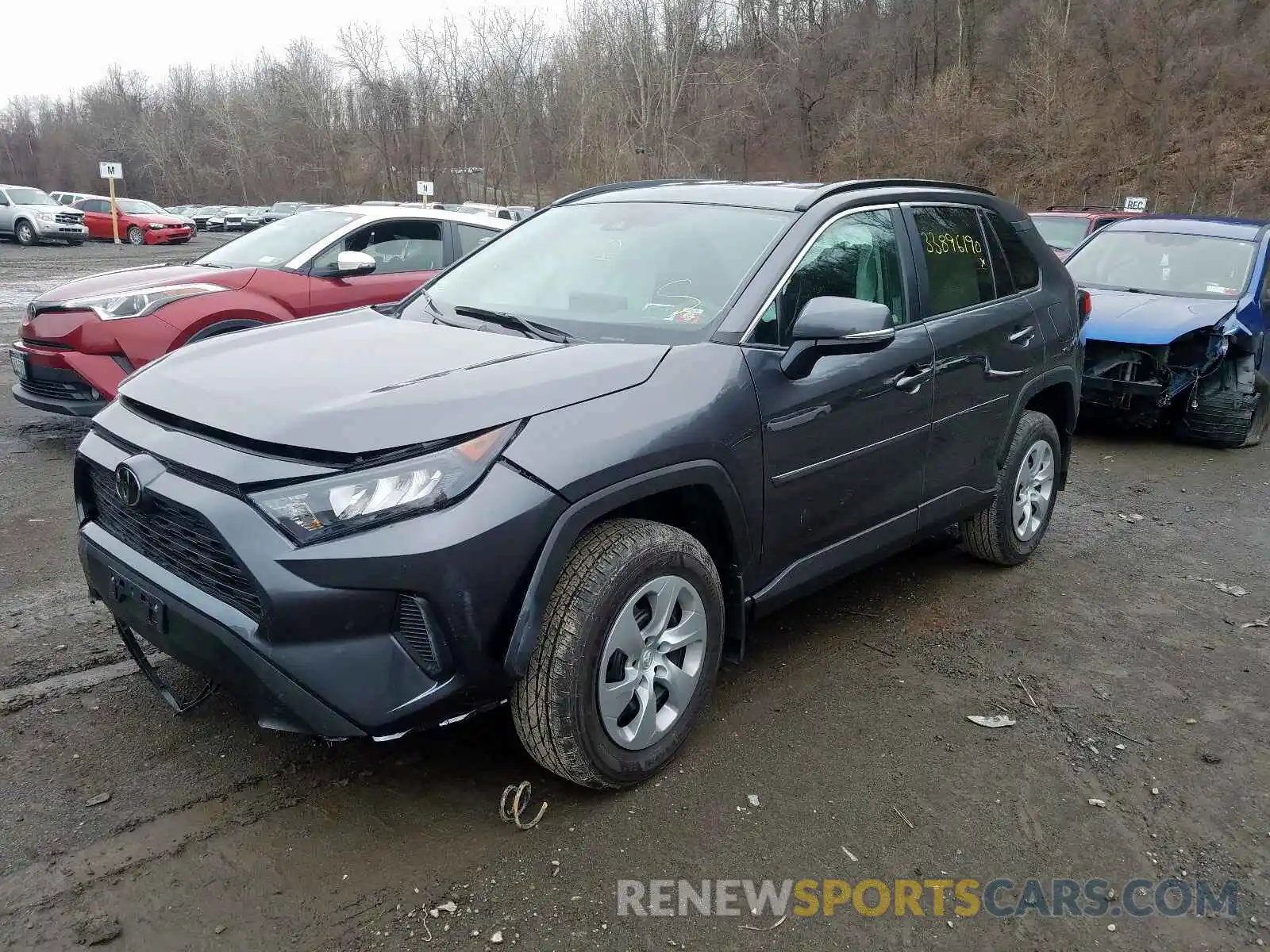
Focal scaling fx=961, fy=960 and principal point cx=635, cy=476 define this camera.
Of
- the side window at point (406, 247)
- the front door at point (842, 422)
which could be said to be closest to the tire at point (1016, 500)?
the front door at point (842, 422)

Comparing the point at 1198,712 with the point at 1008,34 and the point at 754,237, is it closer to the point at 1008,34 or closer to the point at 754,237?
the point at 754,237

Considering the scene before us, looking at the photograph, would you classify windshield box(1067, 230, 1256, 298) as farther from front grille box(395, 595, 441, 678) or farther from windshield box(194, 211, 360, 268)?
front grille box(395, 595, 441, 678)

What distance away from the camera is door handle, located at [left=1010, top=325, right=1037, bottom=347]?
14.4 feet

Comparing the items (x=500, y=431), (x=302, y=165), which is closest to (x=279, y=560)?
(x=500, y=431)

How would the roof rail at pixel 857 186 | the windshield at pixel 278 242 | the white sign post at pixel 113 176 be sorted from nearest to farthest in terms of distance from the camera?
the roof rail at pixel 857 186
the windshield at pixel 278 242
the white sign post at pixel 113 176

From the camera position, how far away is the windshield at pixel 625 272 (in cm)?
327

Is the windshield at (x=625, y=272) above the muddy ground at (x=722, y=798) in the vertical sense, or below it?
above

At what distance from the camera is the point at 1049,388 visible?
484 centimetres

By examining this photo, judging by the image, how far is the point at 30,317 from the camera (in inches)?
243

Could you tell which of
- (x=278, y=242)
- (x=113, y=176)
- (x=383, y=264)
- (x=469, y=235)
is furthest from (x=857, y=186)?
(x=113, y=176)

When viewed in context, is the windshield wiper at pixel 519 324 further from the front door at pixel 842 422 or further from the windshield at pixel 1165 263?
the windshield at pixel 1165 263

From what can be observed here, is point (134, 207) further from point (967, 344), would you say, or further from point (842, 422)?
point (842, 422)

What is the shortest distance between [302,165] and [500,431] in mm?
68694

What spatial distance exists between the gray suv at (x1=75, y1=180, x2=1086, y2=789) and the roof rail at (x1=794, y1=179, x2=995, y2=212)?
0.07ft
